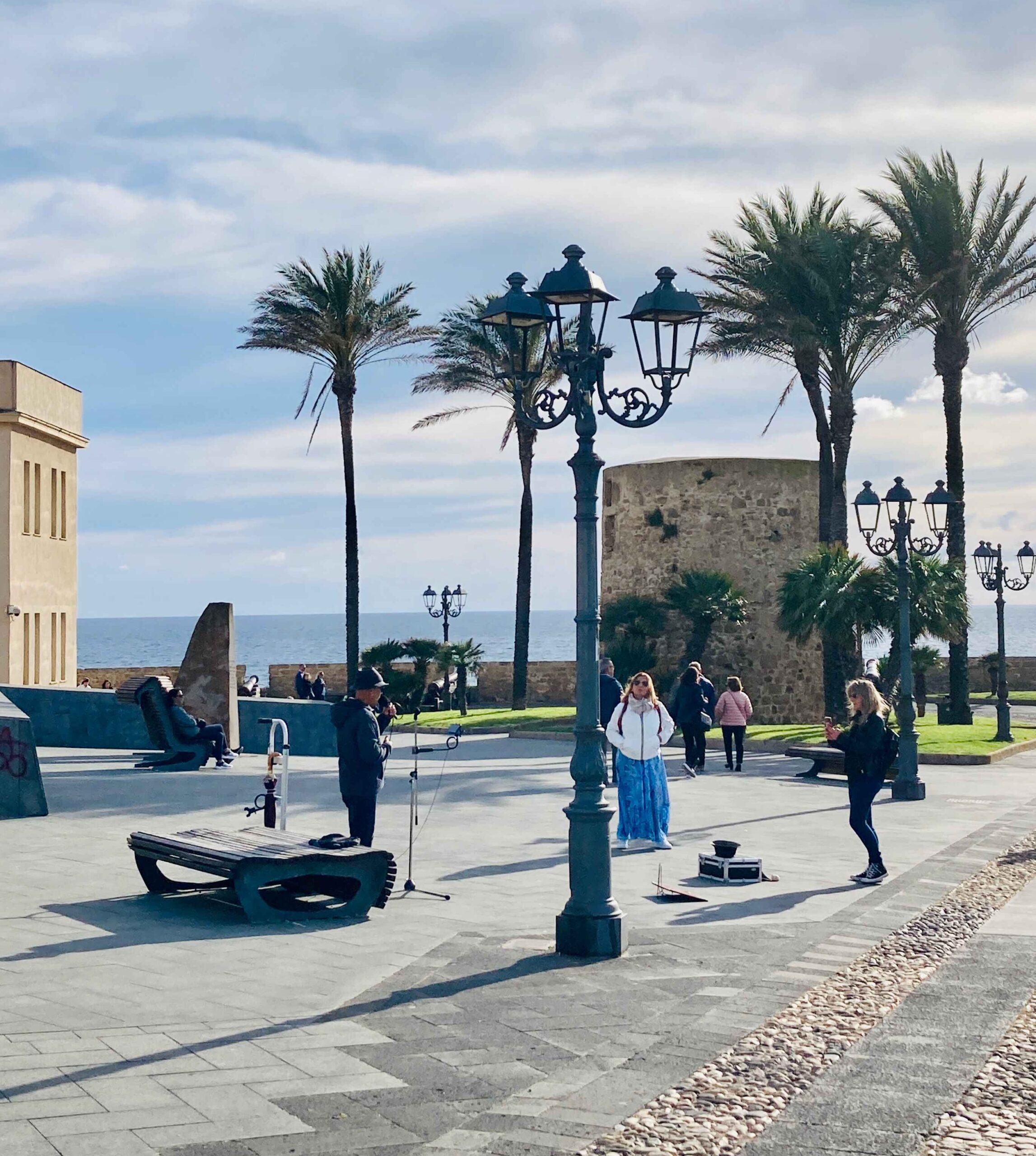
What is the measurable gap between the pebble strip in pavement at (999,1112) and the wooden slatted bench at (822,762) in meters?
12.7

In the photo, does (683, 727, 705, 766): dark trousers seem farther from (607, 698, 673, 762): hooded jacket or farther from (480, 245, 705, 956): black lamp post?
(480, 245, 705, 956): black lamp post

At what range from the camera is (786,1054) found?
608 centimetres

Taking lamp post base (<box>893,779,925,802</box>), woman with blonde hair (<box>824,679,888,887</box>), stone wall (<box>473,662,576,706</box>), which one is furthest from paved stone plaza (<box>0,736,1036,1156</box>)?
stone wall (<box>473,662,576,706</box>)

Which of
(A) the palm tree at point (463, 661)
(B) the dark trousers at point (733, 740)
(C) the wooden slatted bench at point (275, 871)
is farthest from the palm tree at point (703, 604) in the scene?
(C) the wooden slatted bench at point (275, 871)

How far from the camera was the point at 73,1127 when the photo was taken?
5004mm

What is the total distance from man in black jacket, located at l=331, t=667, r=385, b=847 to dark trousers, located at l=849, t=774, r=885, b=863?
3.64 m

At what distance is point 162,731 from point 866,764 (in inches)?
469

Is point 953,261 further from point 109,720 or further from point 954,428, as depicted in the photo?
point 109,720

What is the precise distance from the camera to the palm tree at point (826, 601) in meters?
26.1

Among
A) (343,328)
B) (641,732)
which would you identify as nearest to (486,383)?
(343,328)

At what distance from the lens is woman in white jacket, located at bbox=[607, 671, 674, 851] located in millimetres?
12547

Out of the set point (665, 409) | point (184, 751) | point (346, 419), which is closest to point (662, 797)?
point (665, 409)

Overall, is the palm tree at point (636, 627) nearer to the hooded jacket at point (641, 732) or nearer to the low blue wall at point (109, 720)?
the low blue wall at point (109, 720)

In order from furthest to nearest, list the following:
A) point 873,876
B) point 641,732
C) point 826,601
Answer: point 826,601 < point 641,732 < point 873,876
